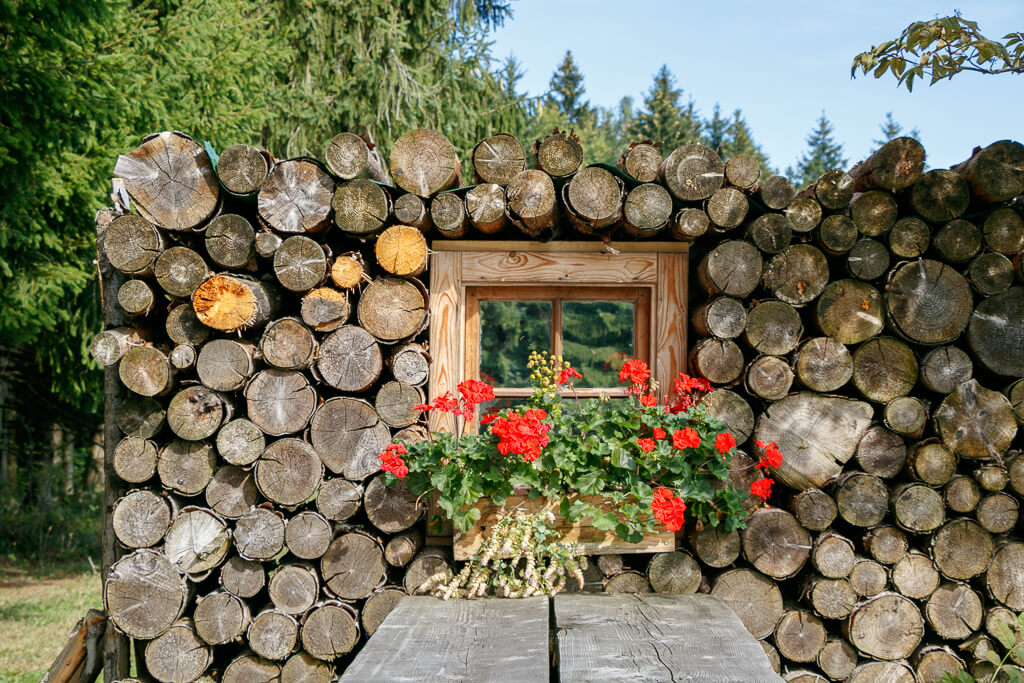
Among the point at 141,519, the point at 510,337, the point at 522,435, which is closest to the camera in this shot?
the point at 522,435

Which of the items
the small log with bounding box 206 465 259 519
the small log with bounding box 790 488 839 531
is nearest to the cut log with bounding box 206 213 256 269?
the small log with bounding box 206 465 259 519

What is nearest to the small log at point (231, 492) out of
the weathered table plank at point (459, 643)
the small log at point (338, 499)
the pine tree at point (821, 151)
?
the small log at point (338, 499)

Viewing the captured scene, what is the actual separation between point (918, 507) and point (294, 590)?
3.19 metres

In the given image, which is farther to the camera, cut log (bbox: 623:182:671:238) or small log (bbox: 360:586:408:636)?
small log (bbox: 360:586:408:636)

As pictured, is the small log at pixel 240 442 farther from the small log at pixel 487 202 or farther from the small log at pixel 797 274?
the small log at pixel 797 274

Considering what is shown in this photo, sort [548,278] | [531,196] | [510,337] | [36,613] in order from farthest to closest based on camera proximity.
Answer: [36,613], [510,337], [548,278], [531,196]

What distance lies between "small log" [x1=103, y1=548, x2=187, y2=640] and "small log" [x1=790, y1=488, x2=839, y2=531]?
3.16 meters

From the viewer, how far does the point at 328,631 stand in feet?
12.1

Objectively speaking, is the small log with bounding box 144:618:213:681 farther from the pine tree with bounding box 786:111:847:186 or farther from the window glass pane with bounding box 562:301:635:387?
the pine tree with bounding box 786:111:847:186

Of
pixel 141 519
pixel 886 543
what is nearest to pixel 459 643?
pixel 141 519

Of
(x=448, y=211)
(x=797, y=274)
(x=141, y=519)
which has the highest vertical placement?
(x=448, y=211)

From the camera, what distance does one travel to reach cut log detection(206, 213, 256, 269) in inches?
143

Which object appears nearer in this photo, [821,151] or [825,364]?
[825,364]

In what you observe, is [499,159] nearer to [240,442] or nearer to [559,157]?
[559,157]
